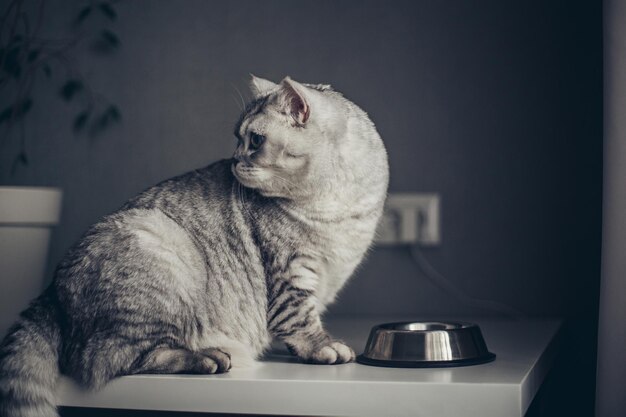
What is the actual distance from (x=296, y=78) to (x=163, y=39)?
35 cm

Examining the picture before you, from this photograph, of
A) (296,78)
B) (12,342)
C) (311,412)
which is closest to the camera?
(311,412)

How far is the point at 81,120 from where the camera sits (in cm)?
180

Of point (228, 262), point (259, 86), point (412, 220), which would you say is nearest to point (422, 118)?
point (412, 220)

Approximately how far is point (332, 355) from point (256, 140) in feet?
1.17

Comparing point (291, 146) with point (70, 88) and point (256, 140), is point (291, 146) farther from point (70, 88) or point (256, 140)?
point (70, 88)

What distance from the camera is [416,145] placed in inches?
66.2

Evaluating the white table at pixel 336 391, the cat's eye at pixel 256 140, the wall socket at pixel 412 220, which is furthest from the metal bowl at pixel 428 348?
the wall socket at pixel 412 220

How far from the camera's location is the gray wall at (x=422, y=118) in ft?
5.24

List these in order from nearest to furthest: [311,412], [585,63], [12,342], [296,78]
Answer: [311,412] → [12,342] → [585,63] → [296,78]

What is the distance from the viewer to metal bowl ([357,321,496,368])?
3.40 ft

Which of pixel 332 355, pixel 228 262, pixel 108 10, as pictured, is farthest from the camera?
pixel 108 10

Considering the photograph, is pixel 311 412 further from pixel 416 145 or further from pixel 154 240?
pixel 416 145

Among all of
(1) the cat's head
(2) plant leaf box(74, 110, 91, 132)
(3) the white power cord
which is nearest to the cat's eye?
(1) the cat's head

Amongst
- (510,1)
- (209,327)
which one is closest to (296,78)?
(510,1)
